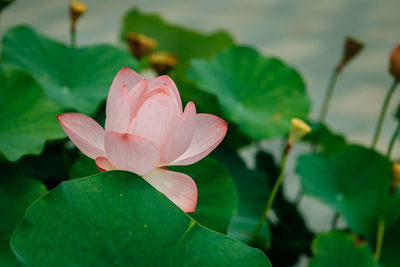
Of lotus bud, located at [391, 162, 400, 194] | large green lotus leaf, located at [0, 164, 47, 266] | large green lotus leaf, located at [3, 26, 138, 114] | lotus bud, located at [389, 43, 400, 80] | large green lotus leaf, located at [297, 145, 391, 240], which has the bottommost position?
large green lotus leaf, located at [297, 145, 391, 240]

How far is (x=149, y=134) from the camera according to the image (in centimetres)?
44

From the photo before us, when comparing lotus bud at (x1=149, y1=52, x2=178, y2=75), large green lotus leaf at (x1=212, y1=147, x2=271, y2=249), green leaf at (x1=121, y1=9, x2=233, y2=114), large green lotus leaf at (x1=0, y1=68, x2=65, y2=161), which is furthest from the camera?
green leaf at (x1=121, y1=9, x2=233, y2=114)

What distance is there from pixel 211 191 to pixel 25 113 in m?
0.33

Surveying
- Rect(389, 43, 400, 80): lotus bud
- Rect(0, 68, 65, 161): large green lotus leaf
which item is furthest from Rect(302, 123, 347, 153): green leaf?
Rect(0, 68, 65, 161): large green lotus leaf

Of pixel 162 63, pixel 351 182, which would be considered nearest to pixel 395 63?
pixel 351 182

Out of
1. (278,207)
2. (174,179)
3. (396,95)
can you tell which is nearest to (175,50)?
(278,207)

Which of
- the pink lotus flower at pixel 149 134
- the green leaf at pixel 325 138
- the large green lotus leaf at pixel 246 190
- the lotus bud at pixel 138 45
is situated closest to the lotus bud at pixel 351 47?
the green leaf at pixel 325 138

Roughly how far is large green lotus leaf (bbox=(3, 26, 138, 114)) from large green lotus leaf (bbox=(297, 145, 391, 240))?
17.0 inches

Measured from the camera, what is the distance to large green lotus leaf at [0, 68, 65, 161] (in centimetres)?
70

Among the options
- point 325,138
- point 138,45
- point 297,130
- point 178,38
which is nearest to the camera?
point 297,130

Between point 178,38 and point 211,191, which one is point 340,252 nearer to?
point 211,191

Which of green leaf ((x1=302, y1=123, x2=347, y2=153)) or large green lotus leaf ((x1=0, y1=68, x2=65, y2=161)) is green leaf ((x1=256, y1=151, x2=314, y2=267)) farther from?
large green lotus leaf ((x1=0, y1=68, x2=65, y2=161))

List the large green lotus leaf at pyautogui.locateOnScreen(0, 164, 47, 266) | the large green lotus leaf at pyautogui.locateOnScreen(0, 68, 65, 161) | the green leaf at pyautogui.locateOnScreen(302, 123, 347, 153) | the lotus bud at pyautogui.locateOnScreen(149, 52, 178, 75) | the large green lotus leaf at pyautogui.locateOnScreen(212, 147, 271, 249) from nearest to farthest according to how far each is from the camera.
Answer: the large green lotus leaf at pyautogui.locateOnScreen(0, 164, 47, 266)
the large green lotus leaf at pyautogui.locateOnScreen(0, 68, 65, 161)
the large green lotus leaf at pyautogui.locateOnScreen(212, 147, 271, 249)
the lotus bud at pyautogui.locateOnScreen(149, 52, 178, 75)
the green leaf at pyautogui.locateOnScreen(302, 123, 347, 153)

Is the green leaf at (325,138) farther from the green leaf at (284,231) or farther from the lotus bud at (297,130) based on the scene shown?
the lotus bud at (297,130)
